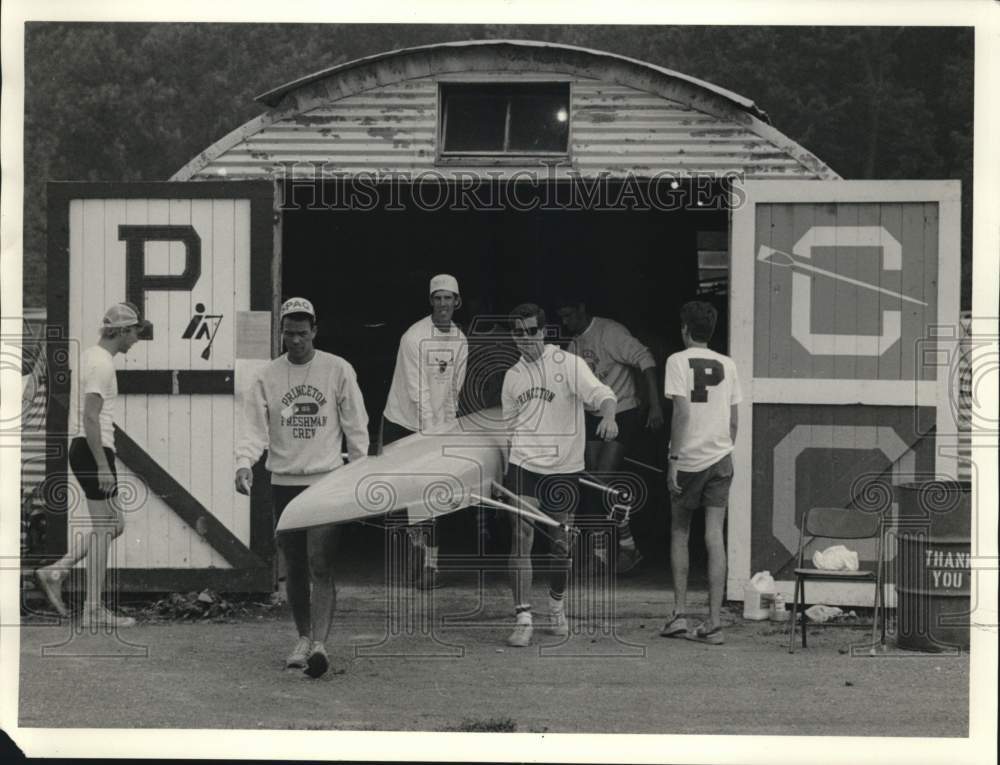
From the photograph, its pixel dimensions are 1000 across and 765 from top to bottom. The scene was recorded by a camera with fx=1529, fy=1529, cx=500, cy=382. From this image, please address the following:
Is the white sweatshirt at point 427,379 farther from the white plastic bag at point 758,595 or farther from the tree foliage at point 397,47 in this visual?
the white plastic bag at point 758,595

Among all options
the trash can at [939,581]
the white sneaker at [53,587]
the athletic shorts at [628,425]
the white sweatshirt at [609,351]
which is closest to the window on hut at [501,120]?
the white sweatshirt at [609,351]

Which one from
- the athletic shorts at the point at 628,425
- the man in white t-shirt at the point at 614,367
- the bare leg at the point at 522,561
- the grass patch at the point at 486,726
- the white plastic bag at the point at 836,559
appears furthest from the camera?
the athletic shorts at the point at 628,425

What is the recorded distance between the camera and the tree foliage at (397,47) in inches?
329

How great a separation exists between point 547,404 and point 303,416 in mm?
1406

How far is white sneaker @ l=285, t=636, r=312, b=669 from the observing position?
8086 mm

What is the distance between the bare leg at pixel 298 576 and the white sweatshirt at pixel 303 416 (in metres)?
0.34

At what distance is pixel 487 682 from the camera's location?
26.2ft

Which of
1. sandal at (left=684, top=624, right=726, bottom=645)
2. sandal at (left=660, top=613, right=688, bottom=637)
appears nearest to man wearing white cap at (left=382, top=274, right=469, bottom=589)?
sandal at (left=660, top=613, right=688, bottom=637)

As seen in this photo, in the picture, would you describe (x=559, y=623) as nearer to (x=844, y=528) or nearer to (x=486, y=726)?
(x=486, y=726)

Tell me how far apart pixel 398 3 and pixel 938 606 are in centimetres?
443

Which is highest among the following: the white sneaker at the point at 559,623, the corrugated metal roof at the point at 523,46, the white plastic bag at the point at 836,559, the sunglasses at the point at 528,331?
the corrugated metal roof at the point at 523,46

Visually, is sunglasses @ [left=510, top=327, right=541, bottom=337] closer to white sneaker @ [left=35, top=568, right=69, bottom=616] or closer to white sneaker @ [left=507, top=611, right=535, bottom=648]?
white sneaker @ [left=507, top=611, right=535, bottom=648]

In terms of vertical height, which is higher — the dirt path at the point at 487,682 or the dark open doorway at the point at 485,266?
the dark open doorway at the point at 485,266

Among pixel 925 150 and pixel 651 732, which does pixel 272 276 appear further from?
pixel 925 150
